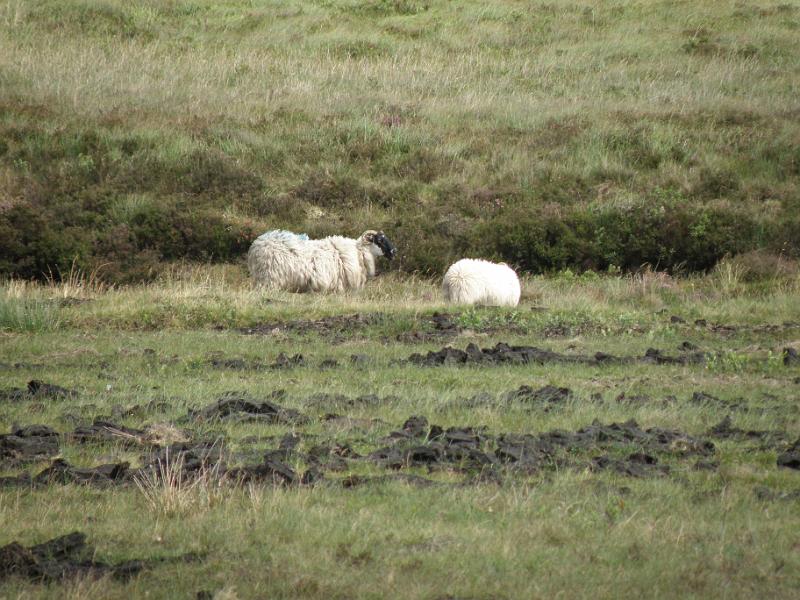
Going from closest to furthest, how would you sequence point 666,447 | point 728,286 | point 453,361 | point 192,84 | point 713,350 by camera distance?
point 666,447, point 453,361, point 713,350, point 728,286, point 192,84

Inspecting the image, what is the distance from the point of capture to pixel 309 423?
9.41m

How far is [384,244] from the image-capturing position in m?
21.8

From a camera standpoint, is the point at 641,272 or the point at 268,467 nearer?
the point at 268,467

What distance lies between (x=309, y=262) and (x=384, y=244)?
175 cm

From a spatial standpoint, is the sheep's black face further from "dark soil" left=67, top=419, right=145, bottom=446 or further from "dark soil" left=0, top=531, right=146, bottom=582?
"dark soil" left=0, top=531, right=146, bottom=582

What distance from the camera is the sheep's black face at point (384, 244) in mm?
21750

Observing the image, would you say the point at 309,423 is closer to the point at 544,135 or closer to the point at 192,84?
the point at 544,135

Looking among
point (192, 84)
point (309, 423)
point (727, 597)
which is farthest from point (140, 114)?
point (727, 597)

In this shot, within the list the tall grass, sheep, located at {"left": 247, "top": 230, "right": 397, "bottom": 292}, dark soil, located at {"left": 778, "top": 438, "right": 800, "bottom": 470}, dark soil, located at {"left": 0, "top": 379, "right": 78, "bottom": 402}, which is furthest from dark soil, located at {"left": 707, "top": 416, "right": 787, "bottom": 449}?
sheep, located at {"left": 247, "top": 230, "right": 397, "bottom": 292}

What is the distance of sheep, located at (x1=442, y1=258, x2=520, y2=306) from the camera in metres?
18.5

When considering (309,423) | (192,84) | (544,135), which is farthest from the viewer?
(192,84)

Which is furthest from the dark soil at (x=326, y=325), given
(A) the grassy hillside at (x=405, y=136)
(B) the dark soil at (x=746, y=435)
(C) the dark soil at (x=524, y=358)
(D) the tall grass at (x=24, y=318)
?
(B) the dark soil at (x=746, y=435)

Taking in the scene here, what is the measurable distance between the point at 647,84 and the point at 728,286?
578 inches

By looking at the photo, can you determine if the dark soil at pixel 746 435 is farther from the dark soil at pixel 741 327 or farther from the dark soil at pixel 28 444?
the dark soil at pixel 741 327
